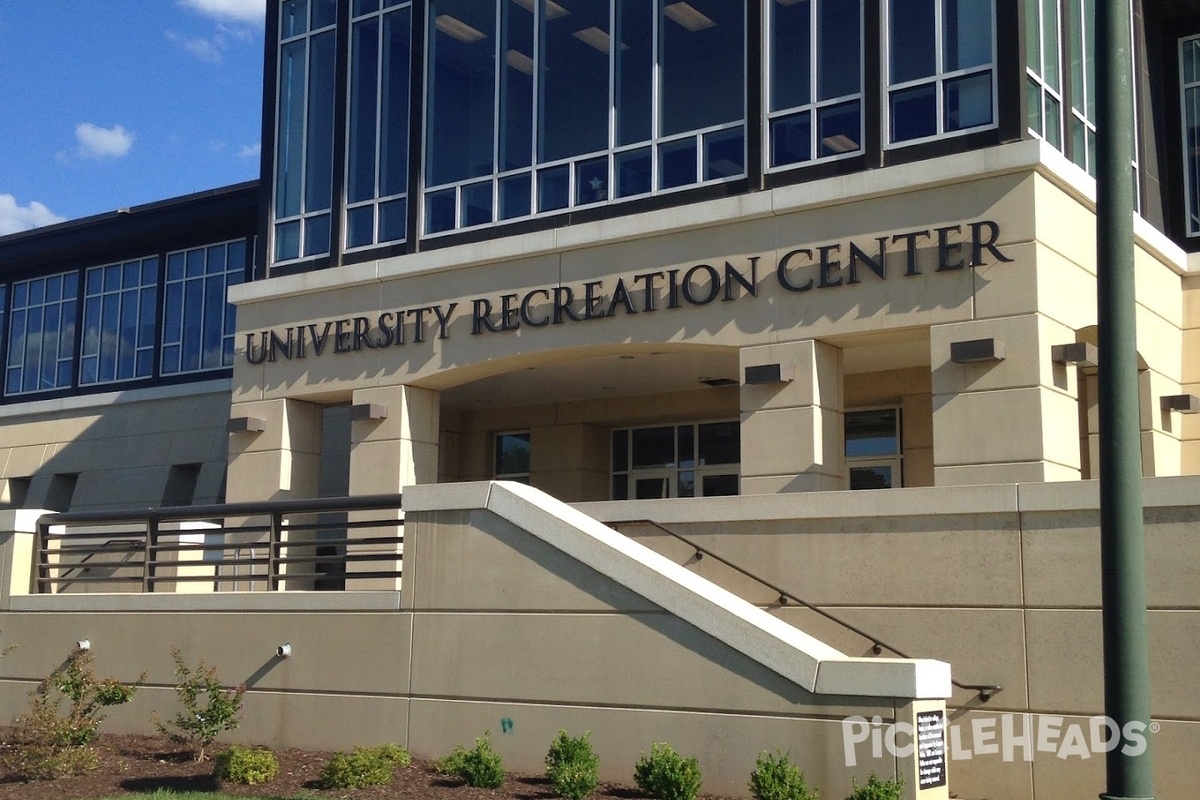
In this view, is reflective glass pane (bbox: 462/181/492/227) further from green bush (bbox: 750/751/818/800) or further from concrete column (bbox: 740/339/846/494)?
green bush (bbox: 750/751/818/800)

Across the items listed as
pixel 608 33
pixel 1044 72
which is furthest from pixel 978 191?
pixel 608 33

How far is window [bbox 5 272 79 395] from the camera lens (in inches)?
1200

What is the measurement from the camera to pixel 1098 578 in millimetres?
12156

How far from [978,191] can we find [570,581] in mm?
6752

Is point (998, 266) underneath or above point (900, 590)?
above

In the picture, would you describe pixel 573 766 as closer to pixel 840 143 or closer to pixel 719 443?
pixel 840 143

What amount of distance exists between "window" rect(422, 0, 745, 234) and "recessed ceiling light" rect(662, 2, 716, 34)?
0.06 feet

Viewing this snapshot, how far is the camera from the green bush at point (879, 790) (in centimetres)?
1015

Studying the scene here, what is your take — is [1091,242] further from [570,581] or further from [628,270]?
[570,581]

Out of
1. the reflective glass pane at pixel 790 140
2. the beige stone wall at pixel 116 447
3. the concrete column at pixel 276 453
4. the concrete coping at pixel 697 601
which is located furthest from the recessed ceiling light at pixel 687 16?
the beige stone wall at pixel 116 447

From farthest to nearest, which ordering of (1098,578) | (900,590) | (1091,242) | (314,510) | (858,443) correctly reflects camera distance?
(858,443)
(1091,242)
(314,510)
(900,590)
(1098,578)

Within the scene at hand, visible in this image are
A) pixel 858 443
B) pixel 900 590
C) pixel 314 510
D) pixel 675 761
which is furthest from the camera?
pixel 858 443

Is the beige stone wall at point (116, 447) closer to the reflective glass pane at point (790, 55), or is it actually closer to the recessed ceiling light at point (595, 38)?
the recessed ceiling light at point (595, 38)

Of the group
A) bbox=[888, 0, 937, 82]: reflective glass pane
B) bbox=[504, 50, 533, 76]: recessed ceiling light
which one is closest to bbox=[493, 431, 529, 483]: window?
bbox=[504, 50, 533, 76]: recessed ceiling light
